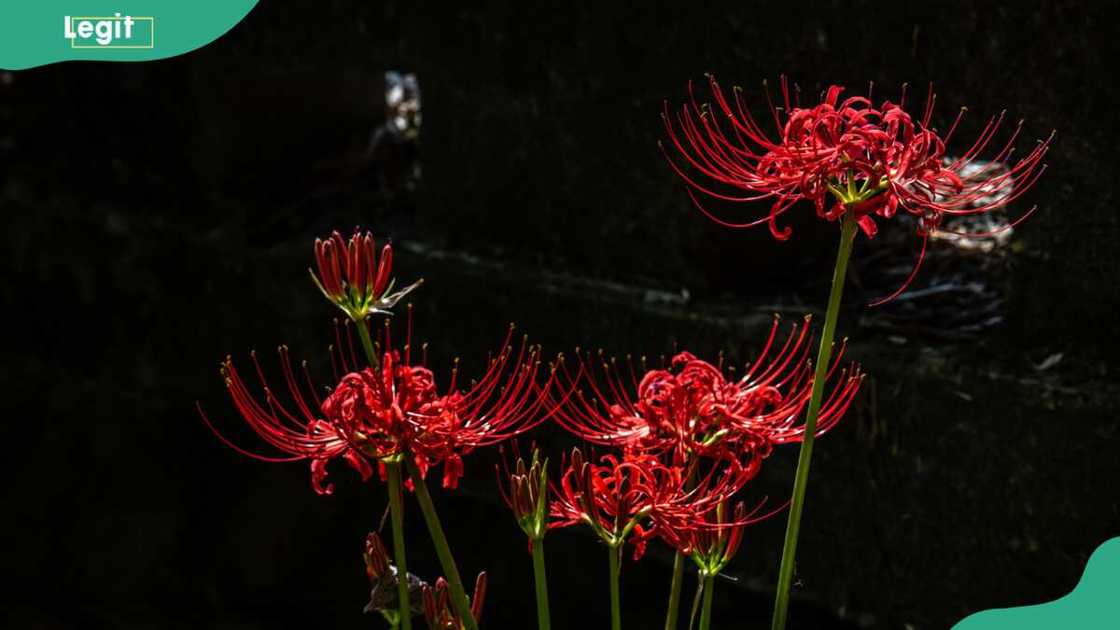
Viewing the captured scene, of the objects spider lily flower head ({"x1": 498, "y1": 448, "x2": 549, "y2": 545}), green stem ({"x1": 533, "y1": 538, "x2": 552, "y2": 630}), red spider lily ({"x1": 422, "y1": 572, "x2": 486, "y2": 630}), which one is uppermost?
spider lily flower head ({"x1": 498, "y1": 448, "x2": 549, "y2": 545})

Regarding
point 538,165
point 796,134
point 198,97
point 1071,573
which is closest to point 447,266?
point 538,165

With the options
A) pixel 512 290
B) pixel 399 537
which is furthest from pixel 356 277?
pixel 512 290

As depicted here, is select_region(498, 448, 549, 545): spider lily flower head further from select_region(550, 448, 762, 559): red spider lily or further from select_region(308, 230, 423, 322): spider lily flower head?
select_region(308, 230, 423, 322): spider lily flower head

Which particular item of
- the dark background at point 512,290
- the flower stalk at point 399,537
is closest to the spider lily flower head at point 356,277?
the flower stalk at point 399,537

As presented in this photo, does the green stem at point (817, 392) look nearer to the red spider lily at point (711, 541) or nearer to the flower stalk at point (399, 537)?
the red spider lily at point (711, 541)

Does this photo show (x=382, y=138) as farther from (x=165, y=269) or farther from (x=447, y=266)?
(x=447, y=266)

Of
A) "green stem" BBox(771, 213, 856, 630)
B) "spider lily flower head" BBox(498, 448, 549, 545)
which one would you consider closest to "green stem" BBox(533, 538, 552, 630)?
"spider lily flower head" BBox(498, 448, 549, 545)
